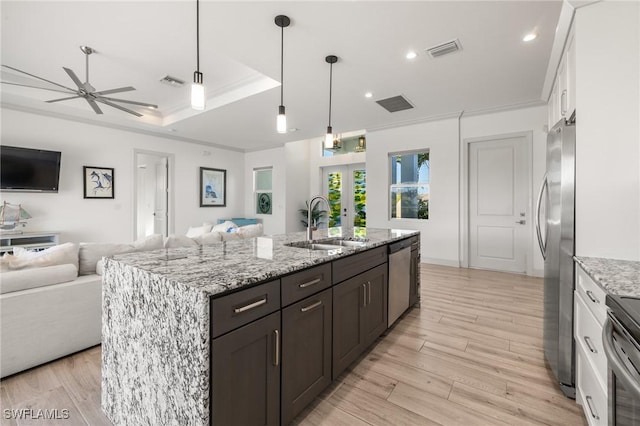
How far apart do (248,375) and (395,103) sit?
4402 mm

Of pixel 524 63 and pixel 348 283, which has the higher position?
pixel 524 63

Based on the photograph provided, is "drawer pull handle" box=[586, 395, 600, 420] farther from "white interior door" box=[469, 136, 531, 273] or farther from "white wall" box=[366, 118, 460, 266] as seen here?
"white wall" box=[366, 118, 460, 266]

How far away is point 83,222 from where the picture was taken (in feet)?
16.9

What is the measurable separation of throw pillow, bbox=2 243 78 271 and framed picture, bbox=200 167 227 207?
189 inches

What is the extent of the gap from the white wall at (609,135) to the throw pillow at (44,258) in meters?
3.70

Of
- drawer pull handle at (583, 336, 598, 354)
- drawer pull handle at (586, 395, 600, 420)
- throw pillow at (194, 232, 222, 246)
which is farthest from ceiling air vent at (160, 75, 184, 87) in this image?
drawer pull handle at (586, 395, 600, 420)

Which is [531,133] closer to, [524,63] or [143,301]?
[524,63]

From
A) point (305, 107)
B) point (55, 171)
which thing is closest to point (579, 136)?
point (305, 107)

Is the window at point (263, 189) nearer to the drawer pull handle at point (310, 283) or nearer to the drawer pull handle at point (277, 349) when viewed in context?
the drawer pull handle at point (310, 283)

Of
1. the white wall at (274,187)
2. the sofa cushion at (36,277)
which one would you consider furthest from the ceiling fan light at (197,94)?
the white wall at (274,187)

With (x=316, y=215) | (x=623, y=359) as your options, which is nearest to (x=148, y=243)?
(x=623, y=359)

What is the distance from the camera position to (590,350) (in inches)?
54.7

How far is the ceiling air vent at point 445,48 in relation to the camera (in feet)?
9.33

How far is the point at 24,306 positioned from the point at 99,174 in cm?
429
